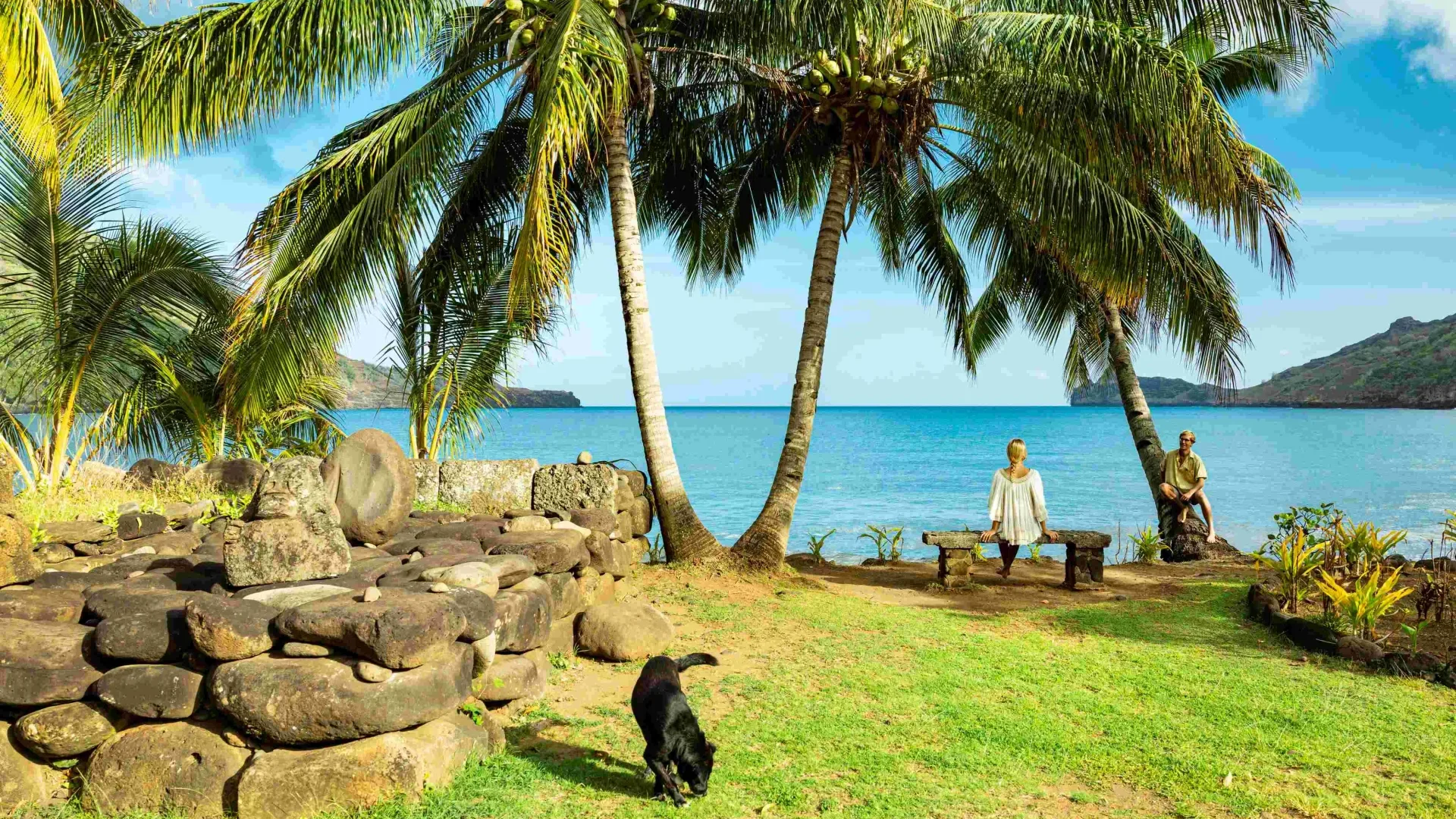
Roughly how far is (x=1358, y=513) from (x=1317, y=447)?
32253 millimetres

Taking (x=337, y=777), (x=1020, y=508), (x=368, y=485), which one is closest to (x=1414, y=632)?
(x=1020, y=508)

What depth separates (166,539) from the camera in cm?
561

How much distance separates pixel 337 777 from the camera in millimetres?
3941

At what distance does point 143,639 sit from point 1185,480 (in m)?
10.9

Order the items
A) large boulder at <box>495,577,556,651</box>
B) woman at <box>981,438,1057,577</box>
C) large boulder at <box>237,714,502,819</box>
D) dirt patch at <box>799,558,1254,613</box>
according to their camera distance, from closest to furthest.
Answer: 1. large boulder at <box>237,714,502,819</box>
2. large boulder at <box>495,577,556,651</box>
3. dirt patch at <box>799,558,1254,613</box>
4. woman at <box>981,438,1057,577</box>

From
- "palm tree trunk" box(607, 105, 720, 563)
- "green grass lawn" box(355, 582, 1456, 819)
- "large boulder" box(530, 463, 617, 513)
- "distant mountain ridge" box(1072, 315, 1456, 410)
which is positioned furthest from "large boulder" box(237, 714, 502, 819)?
"distant mountain ridge" box(1072, 315, 1456, 410)

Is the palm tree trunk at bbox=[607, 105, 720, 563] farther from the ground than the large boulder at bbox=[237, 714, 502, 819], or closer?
farther from the ground

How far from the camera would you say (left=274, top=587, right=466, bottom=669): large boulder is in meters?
4.03

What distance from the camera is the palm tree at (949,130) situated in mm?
8211

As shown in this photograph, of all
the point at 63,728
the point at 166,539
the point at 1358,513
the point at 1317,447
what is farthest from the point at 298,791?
the point at 1317,447

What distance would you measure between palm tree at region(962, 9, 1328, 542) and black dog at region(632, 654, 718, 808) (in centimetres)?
666

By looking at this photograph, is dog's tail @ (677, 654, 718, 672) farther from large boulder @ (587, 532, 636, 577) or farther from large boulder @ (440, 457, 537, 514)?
large boulder @ (440, 457, 537, 514)

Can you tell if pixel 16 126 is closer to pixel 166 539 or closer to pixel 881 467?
pixel 166 539

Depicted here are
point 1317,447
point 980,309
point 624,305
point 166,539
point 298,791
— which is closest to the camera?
point 298,791
